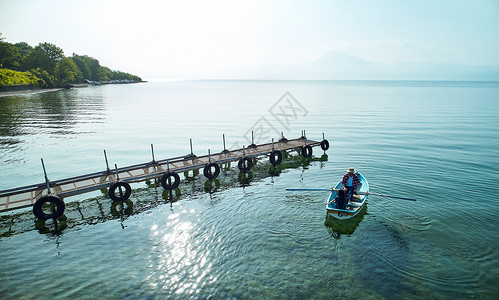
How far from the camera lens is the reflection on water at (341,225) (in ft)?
53.1

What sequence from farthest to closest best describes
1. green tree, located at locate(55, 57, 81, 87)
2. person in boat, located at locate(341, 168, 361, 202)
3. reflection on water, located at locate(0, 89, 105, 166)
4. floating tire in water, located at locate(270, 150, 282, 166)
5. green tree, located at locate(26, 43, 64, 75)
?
green tree, located at locate(55, 57, 81, 87), green tree, located at locate(26, 43, 64, 75), reflection on water, located at locate(0, 89, 105, 166), floating tire in water, located at locate(270, 150, 282, 166), person in boat, located at locate(341, 168, 361, 202)

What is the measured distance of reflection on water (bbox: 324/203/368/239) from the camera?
53.1 feet

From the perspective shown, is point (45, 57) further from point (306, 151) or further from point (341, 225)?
point (341, 225)

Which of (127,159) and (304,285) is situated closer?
(304,285)

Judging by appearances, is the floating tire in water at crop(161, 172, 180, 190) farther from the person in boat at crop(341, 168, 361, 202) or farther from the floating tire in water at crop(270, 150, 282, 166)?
the person in boat at crop(341, 168, 361, 202)

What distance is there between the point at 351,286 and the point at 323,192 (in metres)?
9.90

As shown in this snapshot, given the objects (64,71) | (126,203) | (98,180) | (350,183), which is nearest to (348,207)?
(350,183)

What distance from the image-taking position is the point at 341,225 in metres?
16.9

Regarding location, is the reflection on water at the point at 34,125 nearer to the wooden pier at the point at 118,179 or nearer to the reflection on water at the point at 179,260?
the wooden pier at the point at 118,179

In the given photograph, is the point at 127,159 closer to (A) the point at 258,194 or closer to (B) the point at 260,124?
(A) the point at 258,194

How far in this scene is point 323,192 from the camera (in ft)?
70.4

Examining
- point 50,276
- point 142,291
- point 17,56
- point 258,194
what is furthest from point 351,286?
point 17,56

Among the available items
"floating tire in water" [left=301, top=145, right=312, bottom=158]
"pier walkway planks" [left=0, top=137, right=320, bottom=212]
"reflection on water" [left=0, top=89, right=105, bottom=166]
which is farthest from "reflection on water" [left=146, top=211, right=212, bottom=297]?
"reflection on water" [left=0, top=89, right=105, bottom=166]

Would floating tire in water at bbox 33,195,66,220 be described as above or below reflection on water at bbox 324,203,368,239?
above
